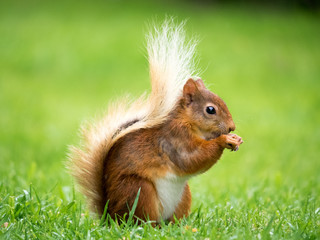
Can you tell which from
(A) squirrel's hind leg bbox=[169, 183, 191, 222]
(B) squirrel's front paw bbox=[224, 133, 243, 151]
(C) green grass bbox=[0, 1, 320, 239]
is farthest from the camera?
(A) squirrel's hind leg bbox=[169, 183, 191, 222]

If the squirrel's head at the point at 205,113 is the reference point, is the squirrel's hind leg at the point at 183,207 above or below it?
below

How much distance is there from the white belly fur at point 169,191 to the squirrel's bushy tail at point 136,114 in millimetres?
394

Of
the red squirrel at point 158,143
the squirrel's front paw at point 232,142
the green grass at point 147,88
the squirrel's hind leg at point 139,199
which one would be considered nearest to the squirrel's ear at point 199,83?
the red squirrel at point 158,143

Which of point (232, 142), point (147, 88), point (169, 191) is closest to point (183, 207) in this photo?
point (169, 191)

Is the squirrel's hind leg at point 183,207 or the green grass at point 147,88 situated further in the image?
the squirrel's hind leg at point 183,207

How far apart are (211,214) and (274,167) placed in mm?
3905

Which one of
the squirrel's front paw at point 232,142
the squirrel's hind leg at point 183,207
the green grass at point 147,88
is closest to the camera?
the squirrel's front paw at point 232,142

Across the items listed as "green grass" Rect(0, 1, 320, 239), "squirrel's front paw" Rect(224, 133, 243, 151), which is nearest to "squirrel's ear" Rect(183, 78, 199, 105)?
"green grass" Rect(0, 1, 320, 239)

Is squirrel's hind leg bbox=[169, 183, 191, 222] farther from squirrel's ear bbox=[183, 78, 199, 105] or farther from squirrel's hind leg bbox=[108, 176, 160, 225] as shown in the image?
squirrel's ear bbox=[183, 78, 199, 105]

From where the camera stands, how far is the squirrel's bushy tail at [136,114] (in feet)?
10.8

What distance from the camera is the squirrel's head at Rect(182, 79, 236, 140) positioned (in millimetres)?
3309

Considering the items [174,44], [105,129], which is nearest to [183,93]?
[174,44]

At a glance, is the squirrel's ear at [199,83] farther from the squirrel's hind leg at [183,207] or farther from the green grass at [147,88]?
the squirrel's hind leg at [183,207]

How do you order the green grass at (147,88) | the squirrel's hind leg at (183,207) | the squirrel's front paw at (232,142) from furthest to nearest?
1. the squirrel's hind leg at (183,207)
2. the green grass at (147,88)
3. the squirrel's front paw at (232,142)
